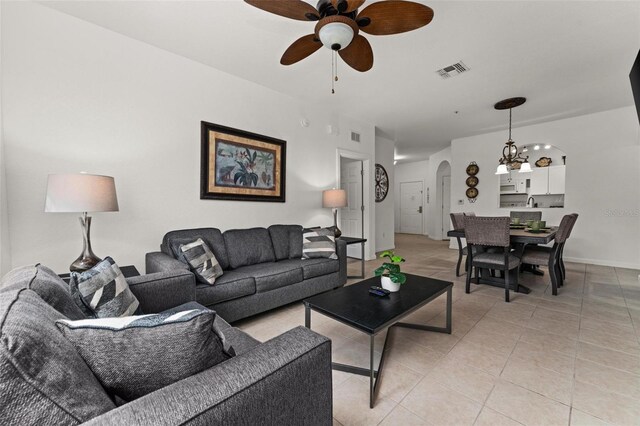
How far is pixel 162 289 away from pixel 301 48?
2.00 metres

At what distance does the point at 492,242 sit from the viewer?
10.2 feet

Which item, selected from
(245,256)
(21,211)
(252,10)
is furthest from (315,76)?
(21,211)

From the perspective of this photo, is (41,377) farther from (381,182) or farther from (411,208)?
(411,208)

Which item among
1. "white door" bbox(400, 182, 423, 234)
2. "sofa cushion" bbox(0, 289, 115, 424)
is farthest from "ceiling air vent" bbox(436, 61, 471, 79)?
"white door" bbox(400, 182, 423, 234)

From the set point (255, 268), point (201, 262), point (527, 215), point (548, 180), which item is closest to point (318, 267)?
point (255, 268)

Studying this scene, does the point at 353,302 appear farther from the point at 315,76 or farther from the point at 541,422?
the point at 315,76

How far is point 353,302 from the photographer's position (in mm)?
1853

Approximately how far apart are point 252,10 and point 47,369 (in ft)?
8.41

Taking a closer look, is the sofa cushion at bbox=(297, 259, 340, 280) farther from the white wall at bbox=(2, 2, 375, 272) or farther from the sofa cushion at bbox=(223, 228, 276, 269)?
the white wall at bbox=(2, 2, 375, 272)

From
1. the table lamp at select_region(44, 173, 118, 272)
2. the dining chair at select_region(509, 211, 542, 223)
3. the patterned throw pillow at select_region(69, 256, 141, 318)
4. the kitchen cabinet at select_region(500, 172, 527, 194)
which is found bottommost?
the patterned throw pillow at select_region(69, 256, 141, 318)

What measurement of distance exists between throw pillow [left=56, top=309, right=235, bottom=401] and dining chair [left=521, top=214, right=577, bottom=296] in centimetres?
384

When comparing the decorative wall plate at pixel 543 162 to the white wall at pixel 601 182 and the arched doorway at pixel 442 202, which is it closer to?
the white wall at pixel 601 182

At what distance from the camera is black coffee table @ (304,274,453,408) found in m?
1.54

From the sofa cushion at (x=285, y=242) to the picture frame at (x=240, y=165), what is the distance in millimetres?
519
